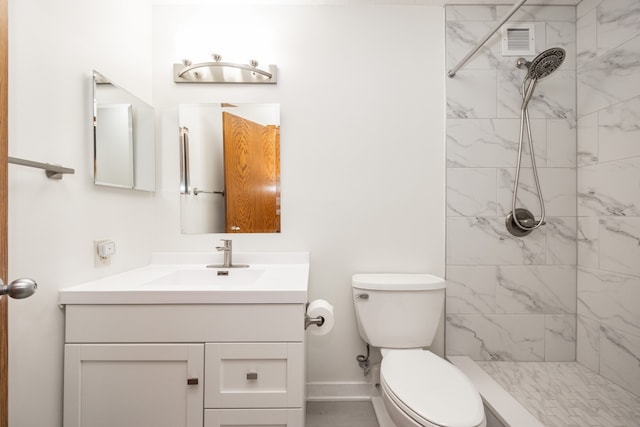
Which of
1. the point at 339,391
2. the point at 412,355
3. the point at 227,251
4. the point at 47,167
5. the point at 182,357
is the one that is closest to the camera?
the point at 47,167

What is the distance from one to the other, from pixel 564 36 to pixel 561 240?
3.73ft

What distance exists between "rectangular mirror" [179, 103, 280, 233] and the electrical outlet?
1.59 feet

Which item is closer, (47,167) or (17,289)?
(17,289)

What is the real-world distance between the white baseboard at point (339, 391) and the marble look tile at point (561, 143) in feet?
5.28

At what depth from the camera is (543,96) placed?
1743 millimetres

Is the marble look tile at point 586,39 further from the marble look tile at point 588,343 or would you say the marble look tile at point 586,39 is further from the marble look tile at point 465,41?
the marble look tile at point 588,343

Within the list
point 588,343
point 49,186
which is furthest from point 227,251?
point 588,343

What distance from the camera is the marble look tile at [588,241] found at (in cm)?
164

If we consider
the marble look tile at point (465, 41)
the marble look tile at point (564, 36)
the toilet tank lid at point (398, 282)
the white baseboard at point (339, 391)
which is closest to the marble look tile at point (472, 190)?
the toilet tank lid at point (398, 282)

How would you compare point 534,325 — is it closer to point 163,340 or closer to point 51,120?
point 163,340

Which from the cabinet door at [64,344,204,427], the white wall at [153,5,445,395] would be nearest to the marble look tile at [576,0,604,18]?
the white wall at [153,5,445,395]

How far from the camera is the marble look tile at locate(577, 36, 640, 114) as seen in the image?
145cm

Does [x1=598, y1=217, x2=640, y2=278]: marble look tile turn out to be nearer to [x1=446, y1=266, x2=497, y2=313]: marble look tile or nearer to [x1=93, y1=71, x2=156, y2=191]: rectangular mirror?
[x1=446, y1=266, x2=497, y2=313]: marble look tile

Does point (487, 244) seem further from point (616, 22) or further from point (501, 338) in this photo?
point (616, 22)
